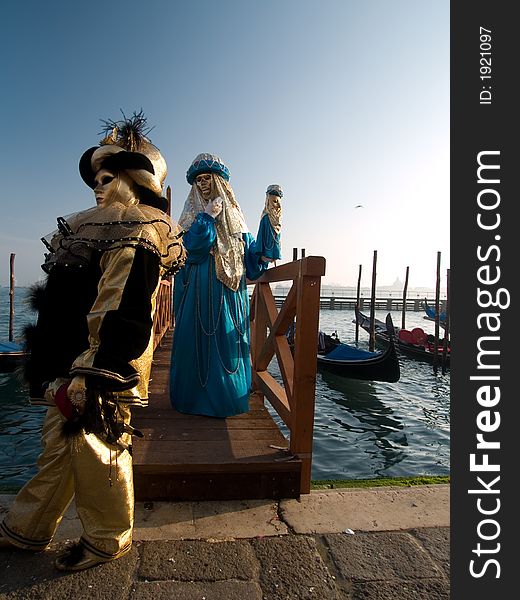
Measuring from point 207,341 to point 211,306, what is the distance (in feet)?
0.94

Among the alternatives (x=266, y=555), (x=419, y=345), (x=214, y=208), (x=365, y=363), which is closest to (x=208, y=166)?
(x=214, y=208)

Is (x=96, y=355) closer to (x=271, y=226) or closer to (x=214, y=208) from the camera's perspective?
(x=214, y=208)

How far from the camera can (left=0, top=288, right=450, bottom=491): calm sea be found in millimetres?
5441

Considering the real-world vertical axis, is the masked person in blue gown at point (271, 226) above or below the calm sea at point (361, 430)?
above

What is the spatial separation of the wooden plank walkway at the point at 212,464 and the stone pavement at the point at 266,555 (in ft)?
0.21

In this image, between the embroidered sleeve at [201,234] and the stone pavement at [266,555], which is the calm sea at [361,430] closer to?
the stone pavement at [266,555]

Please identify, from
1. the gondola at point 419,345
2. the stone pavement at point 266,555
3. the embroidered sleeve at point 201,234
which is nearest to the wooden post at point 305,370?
the stone pavement at point 266,555

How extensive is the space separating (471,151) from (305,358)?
135cm

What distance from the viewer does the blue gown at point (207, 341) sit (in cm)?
324

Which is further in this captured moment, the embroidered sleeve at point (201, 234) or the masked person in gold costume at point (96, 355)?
the embroidered sleeve at point (201, 234)

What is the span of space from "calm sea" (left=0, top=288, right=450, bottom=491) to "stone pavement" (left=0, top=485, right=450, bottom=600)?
42.1 inches

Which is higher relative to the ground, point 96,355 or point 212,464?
point 96,355

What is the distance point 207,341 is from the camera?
334cm

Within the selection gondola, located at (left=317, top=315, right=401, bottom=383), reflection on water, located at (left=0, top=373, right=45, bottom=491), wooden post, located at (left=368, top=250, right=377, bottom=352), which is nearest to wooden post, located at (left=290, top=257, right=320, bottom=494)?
reflection on water, located at (left=0, top=373, right=45, bottom=491)
